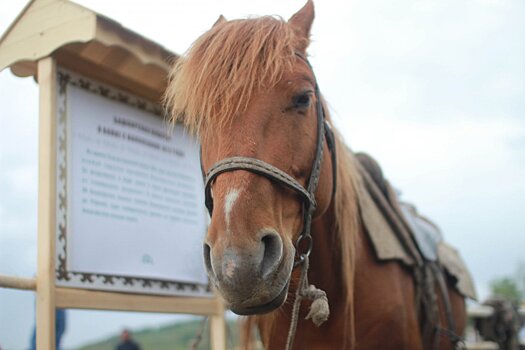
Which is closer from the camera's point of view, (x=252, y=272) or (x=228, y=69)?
(x=252, y=272)

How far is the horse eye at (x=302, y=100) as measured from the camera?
218 cm

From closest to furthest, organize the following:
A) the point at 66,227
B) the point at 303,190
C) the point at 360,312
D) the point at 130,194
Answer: the point at 303,190 < the point at 360,312 < the point at 66,227 < the point at 130,194

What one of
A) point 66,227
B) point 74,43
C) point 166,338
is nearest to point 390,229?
point 66,227

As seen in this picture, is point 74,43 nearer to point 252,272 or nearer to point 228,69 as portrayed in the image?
point 228,69

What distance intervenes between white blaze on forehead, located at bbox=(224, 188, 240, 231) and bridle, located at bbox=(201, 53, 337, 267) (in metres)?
0.10

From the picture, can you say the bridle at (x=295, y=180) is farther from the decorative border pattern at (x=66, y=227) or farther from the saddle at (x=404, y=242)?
the decorative border pattern at (x=66, y=227)

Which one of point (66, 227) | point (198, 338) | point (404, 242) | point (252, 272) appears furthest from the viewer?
point (198, 338)

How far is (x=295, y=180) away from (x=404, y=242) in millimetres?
1410

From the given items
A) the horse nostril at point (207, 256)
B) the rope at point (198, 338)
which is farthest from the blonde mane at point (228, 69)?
the rope at point (198, 338)

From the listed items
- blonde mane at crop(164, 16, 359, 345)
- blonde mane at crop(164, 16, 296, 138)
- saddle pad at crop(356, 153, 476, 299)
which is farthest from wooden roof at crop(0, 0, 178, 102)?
saddle pad at crop(356, 153, 476, 299)

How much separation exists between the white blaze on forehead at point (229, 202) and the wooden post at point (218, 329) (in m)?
2.41

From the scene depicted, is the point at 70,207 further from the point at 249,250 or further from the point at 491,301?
the point at 491,301

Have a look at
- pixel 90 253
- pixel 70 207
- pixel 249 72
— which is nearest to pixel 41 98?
pixel 70 207

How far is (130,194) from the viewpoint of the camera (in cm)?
359
